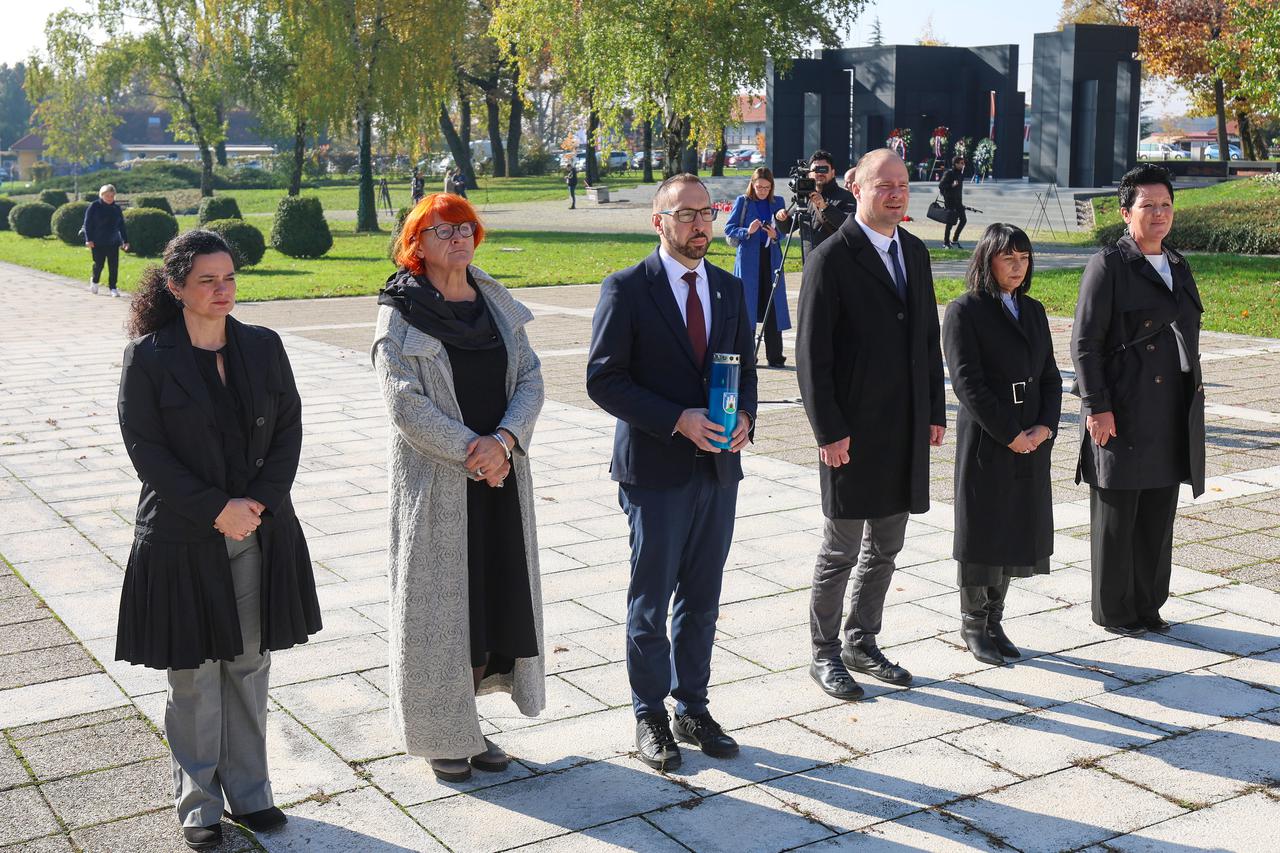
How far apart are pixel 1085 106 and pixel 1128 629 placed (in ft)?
121

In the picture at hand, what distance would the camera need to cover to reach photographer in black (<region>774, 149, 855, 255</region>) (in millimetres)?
10016

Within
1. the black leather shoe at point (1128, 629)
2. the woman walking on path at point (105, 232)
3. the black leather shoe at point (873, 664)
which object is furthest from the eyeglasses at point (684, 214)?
the woman walking on path at point (105, 232)

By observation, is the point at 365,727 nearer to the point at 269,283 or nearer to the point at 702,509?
the point at 702,509

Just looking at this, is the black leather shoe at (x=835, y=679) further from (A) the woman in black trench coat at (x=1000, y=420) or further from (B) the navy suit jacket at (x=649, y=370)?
(B) the navy suit jacket at (x=649, y=370)

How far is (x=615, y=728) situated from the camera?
15.7 ft

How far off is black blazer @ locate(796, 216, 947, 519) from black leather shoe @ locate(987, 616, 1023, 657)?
0.87 metres

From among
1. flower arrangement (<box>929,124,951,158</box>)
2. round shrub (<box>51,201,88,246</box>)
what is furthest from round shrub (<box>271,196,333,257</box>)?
flower arrangement (<box>929,124,951,158</box>)

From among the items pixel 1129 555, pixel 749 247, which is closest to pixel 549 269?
pixel 749 247

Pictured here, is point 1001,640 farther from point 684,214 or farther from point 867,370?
point 684,214

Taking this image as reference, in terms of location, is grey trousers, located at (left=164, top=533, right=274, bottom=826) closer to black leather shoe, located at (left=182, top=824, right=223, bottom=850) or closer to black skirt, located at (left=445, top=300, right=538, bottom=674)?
black leather shoe, located at (left=182, top=824, right=223, bottom=850)

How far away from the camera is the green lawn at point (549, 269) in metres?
17.2

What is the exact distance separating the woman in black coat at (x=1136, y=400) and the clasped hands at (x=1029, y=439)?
0.49 metres

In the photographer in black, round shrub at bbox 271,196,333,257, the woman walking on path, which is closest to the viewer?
the photographer in black

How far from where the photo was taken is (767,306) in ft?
39.8
